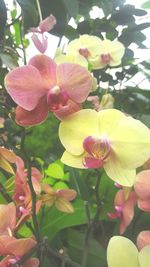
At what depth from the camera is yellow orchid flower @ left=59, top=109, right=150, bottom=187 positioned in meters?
0.31

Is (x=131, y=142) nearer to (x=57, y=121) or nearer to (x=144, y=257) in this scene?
(x=144, y=257)

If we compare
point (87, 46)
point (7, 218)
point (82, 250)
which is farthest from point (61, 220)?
point (87, 46)

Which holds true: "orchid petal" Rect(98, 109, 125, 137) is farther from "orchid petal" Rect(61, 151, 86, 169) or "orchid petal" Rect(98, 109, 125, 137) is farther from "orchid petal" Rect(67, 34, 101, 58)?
"orchid petal" Rect(67, 34, 101, 58)

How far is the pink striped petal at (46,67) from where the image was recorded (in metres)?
0.31

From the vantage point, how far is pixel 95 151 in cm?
32

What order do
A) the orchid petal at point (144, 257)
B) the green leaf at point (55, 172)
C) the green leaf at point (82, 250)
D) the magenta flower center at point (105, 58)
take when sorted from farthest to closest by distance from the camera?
1. the magenta flower center at point (105, 58)
2. the green leaf at point (55, 172)
3. the green leaf at point (82, 250)
4. the orchid petal at point (144, 257)

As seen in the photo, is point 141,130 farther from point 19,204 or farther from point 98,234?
point 98,234

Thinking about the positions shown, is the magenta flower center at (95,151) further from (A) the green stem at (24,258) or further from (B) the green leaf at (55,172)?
(B) the green leaf at (55,172)

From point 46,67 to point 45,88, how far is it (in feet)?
0.05

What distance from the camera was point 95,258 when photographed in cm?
46

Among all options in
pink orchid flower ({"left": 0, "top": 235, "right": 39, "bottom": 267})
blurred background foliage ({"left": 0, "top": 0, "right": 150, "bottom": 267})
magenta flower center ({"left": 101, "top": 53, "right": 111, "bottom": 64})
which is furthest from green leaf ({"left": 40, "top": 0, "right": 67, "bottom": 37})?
pink orchid flower ({"left": 0, "top": 235, "right": 39, "bottom": 267})

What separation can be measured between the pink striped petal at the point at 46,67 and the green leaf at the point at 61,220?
25 centimetres

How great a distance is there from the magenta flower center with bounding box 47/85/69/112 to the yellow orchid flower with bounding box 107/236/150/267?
98 millimetres

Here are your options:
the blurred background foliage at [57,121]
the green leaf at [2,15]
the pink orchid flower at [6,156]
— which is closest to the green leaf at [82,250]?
the blurred background foliage at [57,121]
